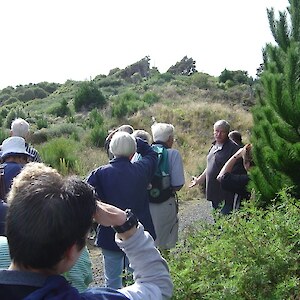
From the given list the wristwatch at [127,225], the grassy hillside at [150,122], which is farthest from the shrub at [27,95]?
the wristwatch at [127,225]

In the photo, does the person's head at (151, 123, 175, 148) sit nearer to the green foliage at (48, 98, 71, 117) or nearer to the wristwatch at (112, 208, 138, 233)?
the wristwatch at (112, 208, 138, 233)

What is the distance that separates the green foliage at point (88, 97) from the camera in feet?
113

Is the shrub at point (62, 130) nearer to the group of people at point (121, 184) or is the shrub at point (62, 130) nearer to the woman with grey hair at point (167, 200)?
the woman with grey hair at point (167, 200)

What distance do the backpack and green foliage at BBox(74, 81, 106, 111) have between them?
2894cm

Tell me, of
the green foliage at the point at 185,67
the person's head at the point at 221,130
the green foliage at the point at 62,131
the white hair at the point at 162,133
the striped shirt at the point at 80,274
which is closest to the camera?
the striped shirt at the point at 80,274

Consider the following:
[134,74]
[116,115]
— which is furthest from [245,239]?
[134,74]

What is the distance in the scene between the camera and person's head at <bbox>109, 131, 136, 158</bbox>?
444 cm

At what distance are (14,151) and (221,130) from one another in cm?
255

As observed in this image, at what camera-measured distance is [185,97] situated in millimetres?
34344

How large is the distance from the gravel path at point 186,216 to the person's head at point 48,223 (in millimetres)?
4777

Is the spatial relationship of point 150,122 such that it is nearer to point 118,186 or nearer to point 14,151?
point 14,151

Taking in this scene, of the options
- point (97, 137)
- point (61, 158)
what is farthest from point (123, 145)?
point (97, 137)

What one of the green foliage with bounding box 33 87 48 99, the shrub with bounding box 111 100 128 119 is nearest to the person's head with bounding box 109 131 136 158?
the shrub with bounding box 111 100 128 119

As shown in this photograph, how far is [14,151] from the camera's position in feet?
15.4
